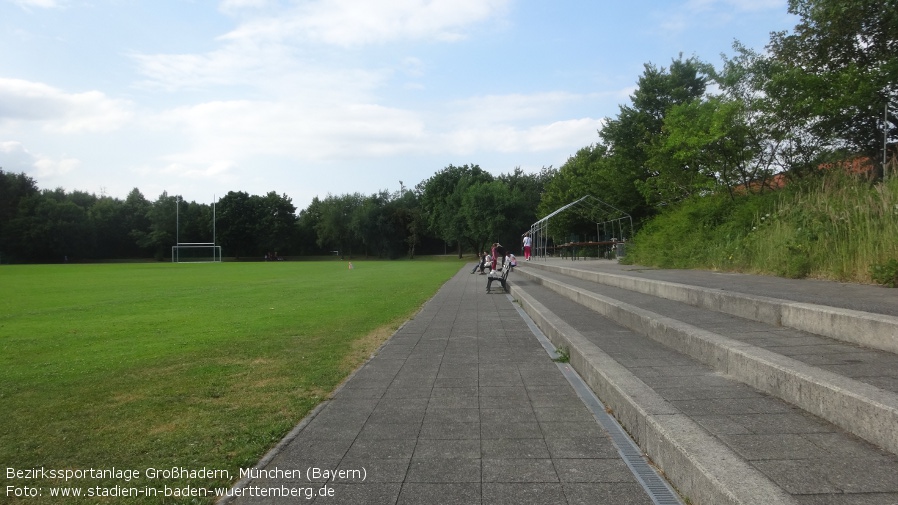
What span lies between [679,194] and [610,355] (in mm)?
21584

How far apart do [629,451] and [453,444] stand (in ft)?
3.71

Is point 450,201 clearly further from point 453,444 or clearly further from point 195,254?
point 453,444

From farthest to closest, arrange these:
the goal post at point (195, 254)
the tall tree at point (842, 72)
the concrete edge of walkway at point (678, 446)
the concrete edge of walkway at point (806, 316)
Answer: the goal post at point (195, 254), the tall tree at point (842, 72), the concrete edge of walkway at point (806, 316), the concrete edge of walkway at point (678, 446)

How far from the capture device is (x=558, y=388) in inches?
216

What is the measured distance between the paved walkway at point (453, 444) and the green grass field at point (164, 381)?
0.36 meters

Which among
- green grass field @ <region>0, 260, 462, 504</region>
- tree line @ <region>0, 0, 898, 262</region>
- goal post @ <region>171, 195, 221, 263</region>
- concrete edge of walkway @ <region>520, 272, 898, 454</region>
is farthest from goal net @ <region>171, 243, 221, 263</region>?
concrete edge of walkway @ <region>520, 272, 898, 454</region>

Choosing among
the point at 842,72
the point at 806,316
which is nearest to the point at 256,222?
the point at 842,72

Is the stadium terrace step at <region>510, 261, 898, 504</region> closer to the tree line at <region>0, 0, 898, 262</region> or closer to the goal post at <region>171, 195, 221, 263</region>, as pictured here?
the tree line at <region>0, 0, 898, 262</region>

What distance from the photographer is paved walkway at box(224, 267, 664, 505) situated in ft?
10.4

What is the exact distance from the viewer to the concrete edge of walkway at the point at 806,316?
14.2ft

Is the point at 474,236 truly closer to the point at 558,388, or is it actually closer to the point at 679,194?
the point at 679,194

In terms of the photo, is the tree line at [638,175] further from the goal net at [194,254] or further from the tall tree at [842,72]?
the goal net at [194,254]

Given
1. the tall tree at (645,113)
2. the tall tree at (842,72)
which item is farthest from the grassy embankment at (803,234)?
the tall tree at (645,113)

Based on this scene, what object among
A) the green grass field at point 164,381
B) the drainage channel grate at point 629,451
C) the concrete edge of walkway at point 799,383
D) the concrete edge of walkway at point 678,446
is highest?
the concrete edge of walkway at point 799,383
